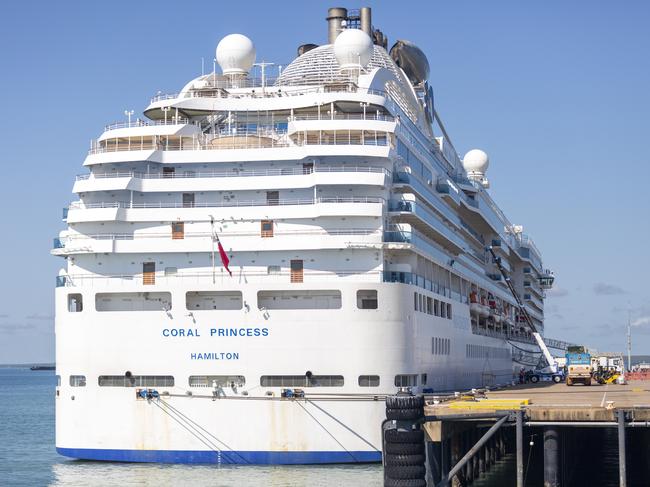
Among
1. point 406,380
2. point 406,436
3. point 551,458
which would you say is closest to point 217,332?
point 406,380

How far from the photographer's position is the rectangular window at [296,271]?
1588 inches

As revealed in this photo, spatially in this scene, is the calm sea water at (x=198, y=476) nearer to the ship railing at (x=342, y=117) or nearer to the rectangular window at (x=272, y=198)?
the rectangular window at (x=272, y=198)

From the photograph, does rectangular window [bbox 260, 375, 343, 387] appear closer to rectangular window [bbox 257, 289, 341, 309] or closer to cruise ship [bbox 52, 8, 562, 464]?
cruise ship [bbox 52, 8, 562, 464]

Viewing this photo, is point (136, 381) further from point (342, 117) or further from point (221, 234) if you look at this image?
point (342, 117)

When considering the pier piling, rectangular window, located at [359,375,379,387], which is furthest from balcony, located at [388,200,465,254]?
the pier piling

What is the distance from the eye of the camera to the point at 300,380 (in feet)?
124

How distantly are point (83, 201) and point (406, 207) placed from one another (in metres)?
12.5

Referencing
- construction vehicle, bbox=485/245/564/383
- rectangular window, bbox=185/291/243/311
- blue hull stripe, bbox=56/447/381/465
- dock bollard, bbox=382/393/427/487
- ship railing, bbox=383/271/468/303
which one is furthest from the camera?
construction vehicle, bbox=485/245/564/383

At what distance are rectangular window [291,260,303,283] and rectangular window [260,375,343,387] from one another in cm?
410

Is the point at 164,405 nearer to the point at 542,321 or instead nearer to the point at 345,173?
the point at 345,173

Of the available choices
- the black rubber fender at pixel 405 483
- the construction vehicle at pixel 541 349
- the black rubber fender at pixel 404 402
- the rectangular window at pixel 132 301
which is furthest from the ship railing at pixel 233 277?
the construction vehicle at pixel 541 349

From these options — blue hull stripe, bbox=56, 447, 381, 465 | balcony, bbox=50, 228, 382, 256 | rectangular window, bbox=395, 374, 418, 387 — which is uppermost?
balcony, bbox=50, 228, 382, 256

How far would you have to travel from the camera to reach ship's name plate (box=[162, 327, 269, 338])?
37906 millimetres

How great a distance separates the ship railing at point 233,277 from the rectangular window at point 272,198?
2763 millimetres
